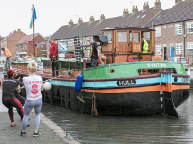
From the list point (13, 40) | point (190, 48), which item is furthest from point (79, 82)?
point (13, 40)

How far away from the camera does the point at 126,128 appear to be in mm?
10148

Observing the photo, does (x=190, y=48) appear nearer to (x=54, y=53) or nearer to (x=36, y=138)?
(x=54, y=53)

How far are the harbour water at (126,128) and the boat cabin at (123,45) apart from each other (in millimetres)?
2696

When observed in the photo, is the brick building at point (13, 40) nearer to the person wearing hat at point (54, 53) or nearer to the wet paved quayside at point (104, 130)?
the person wearing hat at point (54, 53)

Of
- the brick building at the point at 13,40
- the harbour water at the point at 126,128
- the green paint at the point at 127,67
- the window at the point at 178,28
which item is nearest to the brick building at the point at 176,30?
the window at the point at 178,28

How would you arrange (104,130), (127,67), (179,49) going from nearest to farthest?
1. (104,130)
2. (127,67)
3. (179,49)

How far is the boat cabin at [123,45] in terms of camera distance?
13641 mm

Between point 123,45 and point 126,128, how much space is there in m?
4.51

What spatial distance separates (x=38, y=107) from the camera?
7648 millimetres

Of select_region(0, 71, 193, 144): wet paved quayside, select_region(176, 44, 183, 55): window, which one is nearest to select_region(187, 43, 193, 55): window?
select_region(176, 44, 183, 55): window

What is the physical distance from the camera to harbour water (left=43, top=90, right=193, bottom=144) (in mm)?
8625

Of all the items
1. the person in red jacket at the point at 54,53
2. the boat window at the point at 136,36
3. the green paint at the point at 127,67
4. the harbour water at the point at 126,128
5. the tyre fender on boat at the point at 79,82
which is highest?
the boat window at the point at 136,36

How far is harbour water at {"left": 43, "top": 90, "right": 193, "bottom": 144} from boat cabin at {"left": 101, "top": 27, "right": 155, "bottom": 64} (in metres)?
2.70

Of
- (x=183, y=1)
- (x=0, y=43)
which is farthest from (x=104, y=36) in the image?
(x=0, y=43)
